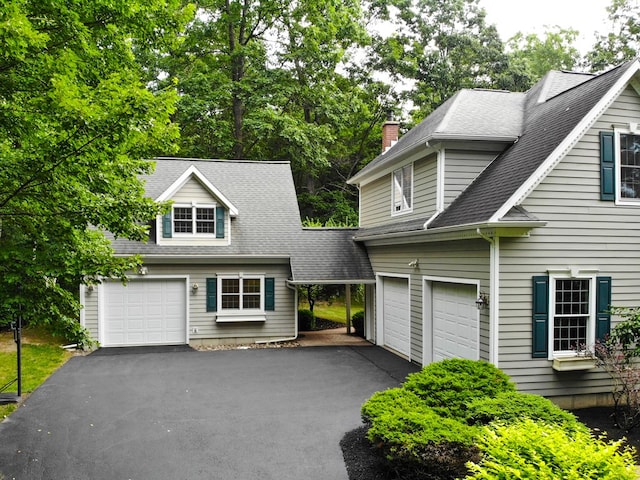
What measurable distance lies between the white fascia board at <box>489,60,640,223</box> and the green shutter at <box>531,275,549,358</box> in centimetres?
164

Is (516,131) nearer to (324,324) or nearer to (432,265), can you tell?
(432,265)

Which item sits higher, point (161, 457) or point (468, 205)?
point (468, 205)

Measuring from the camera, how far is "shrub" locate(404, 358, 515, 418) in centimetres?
691

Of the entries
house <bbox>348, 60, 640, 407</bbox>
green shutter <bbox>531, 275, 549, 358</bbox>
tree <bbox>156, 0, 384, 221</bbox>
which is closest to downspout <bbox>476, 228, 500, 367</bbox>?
house <bbox>348, 60, 640, 407</bbox>

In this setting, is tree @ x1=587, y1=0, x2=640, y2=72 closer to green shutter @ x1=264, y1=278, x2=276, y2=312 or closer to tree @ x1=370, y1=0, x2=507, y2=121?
tree @ x1=370, y1=0, x2=507, y2=121

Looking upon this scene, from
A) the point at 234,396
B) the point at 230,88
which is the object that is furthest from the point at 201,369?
the point at 230,88

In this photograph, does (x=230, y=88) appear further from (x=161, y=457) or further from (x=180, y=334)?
(x=161, y=457)

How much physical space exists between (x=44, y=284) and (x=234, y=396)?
481 centimetres

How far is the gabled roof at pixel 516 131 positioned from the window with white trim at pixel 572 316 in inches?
69.9

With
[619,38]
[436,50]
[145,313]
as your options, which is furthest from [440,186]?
[619,38]

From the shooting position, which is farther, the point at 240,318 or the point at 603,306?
the point at 240,318

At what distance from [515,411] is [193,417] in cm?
565

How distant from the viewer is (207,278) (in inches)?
607

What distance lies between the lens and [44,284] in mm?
6516
